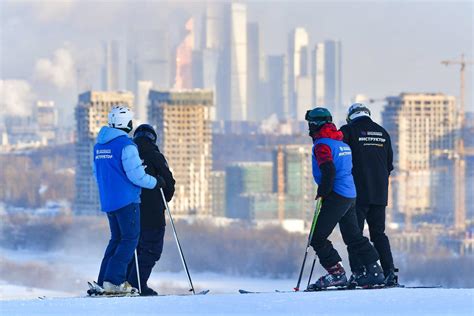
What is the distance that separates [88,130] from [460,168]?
103ft

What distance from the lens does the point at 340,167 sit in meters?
10.6

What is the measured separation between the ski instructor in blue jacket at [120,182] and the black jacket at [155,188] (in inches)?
14.4

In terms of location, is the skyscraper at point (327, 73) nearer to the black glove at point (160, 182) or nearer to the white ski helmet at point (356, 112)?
the white ski helmet at point (356, 112)

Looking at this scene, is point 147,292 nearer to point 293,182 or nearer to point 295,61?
point 293,182

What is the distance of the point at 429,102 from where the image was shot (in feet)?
481

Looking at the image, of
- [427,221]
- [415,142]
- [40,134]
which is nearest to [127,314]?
[427,221]

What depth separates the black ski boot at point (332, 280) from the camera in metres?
10.8

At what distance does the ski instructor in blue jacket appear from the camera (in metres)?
10.4

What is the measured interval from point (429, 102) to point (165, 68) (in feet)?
102

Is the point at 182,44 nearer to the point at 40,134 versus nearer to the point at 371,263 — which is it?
the point at 40,134

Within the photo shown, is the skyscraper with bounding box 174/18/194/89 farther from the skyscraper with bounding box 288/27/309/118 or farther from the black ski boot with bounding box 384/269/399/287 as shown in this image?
the black ski boot with bounding box 384/269/399/287

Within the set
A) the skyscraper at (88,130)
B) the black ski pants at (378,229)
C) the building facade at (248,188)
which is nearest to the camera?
the black ski pants at (378,229)

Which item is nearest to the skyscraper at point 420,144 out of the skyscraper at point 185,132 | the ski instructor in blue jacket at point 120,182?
the skyscraper at point 185,132

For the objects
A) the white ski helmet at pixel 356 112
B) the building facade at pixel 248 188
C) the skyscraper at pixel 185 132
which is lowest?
the building facade at pixel 248 188
